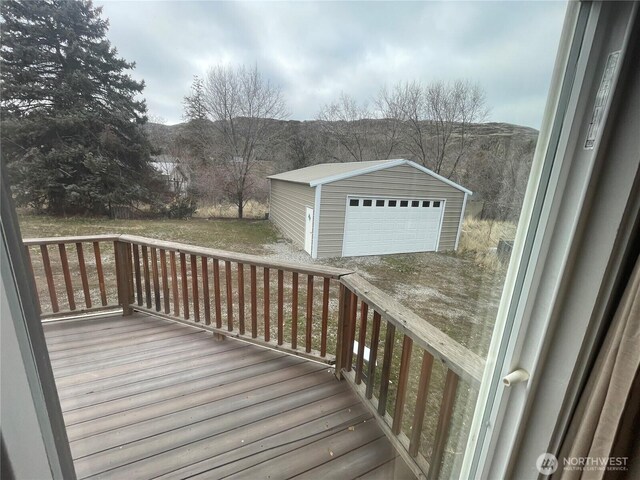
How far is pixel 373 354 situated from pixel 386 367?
0.41 ft

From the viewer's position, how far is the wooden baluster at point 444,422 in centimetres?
99

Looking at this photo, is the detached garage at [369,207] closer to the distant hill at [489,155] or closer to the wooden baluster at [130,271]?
the distant hill at [489,155]

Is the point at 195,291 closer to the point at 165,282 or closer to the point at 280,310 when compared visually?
the point at 165,282

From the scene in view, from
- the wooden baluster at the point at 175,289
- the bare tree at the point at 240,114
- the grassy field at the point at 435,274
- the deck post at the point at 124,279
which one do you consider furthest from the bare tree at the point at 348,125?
the deck post at the point at 124,279

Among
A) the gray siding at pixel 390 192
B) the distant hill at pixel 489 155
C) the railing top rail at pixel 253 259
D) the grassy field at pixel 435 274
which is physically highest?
the distant hill at pixel 489 155

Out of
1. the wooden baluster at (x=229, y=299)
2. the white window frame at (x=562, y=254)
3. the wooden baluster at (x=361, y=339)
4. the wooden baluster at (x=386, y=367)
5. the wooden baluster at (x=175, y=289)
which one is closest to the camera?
the white window frame at (x=562, y=254)

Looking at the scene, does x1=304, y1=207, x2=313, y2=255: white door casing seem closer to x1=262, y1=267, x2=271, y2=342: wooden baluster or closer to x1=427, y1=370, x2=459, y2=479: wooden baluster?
x1=262, y1=267, x2=271, y2=342: wooden baluster

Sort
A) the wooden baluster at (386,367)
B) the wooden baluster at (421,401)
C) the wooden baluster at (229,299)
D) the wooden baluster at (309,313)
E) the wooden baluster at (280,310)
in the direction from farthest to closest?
the wooden baluster at (229,299), the wooden baluster at (280,310), the wooden baluster at (309,313), the wooden baluster at (386,367), the wooden baluster at (421,401)

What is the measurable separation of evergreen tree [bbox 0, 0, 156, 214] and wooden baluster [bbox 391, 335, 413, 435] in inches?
47.7

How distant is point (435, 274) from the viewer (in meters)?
1.00

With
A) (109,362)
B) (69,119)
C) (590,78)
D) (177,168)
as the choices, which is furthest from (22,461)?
(109,362)

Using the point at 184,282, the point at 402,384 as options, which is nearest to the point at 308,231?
the point at 402,384

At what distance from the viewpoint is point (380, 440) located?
1.41 m

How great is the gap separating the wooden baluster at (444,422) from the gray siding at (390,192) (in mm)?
481
